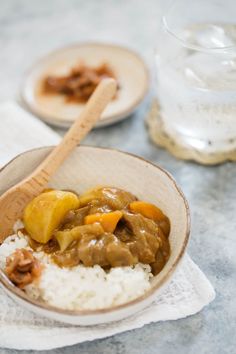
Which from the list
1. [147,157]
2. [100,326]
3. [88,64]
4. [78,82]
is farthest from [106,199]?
[88,64]

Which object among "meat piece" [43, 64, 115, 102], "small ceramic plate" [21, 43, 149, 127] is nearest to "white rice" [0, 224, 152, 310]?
"small ceramic plate" [21, 43, 149, 127]

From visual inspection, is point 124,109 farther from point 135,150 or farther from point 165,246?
point 165,246

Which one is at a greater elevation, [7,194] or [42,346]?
[7,194]

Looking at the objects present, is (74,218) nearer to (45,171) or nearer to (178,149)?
(45,171)

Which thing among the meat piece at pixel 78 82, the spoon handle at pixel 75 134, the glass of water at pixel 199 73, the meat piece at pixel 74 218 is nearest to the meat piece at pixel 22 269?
the meat piece at pixel 74 218

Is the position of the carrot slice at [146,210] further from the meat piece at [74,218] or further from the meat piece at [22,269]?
the meat piece at [22,269]

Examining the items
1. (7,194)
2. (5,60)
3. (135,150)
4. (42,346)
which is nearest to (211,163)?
(135,150)

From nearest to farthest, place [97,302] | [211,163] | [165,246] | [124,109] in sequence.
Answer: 1. [97,302]
2. [165,246]
3. [211,163]
4. [124,109]
